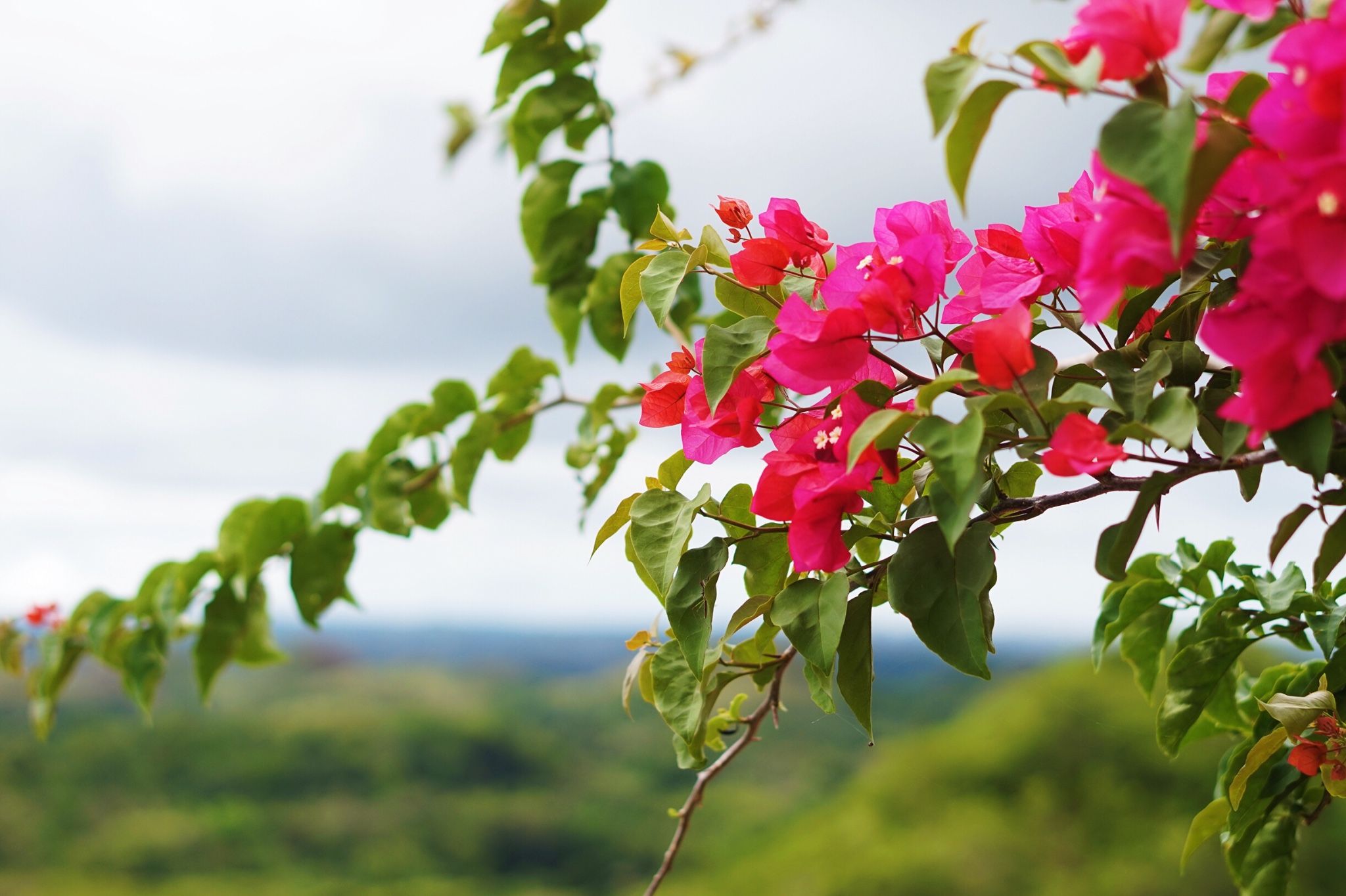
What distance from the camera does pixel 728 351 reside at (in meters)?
0.26

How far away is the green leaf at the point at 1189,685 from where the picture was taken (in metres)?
0.38

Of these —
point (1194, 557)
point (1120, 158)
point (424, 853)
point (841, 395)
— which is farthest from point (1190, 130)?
point (424, 853)

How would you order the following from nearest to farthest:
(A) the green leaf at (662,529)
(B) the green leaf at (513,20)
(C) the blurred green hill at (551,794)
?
(A) the green leaf at (662,529), (B) the green leaf at (513,20), (C) the blurred green hill at (551,794)

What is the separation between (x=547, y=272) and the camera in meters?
0.71

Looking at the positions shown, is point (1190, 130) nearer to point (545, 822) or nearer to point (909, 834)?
point (909, 834)

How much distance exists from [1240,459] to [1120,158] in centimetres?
10

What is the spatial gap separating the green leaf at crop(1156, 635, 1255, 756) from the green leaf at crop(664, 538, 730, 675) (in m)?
0.22

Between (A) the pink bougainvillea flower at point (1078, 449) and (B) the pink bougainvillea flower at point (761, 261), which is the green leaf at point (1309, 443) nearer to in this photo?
(A) the pink bougainvillea flower at point (1078, 449)

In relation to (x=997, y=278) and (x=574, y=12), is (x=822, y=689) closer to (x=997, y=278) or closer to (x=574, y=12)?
(x=997, y=278)

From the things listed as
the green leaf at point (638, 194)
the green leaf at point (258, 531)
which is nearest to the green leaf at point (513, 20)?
the green leaf at point (638, 194)

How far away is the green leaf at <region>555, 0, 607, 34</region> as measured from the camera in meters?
0.65

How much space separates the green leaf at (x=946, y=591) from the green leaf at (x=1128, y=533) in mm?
28

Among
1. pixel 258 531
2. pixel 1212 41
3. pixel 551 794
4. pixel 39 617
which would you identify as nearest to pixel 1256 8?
pixel 1212 41

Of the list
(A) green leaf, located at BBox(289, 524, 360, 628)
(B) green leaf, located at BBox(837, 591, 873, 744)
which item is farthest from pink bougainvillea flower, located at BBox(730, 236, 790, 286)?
(A) green leaf, located at BBox(289, 524, 360, 628)
